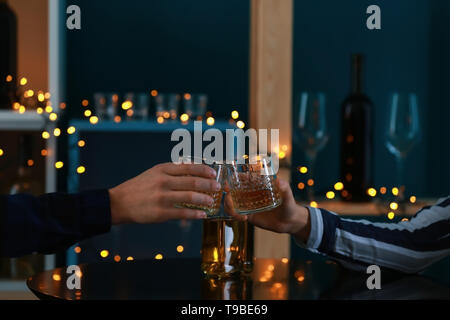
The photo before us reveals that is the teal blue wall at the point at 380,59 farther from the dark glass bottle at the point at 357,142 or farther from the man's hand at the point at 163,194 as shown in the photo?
the man's hand at the point at 163,194

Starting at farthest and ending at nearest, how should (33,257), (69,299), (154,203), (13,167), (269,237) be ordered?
(13,167), (33,257), (269,237), (154,203), (69,299)

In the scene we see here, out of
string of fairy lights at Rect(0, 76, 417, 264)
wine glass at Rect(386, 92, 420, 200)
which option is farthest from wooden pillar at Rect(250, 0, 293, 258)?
wine glass at Rect(386, 92, 420, 200)

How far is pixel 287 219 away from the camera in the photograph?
46.1 inches

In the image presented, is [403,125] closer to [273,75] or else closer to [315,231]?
[273,75]

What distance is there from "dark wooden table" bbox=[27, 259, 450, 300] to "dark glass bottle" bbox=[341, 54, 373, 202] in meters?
0.75

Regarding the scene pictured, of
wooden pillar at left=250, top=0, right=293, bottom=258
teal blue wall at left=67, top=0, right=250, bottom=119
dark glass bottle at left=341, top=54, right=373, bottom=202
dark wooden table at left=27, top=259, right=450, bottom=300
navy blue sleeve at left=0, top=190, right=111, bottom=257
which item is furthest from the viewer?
teal blue wall at left=67, top=0, right=250, bottom=119

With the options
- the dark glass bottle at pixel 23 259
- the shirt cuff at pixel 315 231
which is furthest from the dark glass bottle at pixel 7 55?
the shirt cuff at pixel 315 231

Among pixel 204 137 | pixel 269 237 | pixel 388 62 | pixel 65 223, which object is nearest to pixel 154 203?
pixel 65 223

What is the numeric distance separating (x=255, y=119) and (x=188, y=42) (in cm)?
44

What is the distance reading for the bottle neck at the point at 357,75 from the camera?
1.88 metres

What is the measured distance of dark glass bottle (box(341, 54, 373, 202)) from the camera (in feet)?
6.29

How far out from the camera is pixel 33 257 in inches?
75.2

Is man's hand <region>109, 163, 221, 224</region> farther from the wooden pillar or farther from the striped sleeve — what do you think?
the wooden pillar
